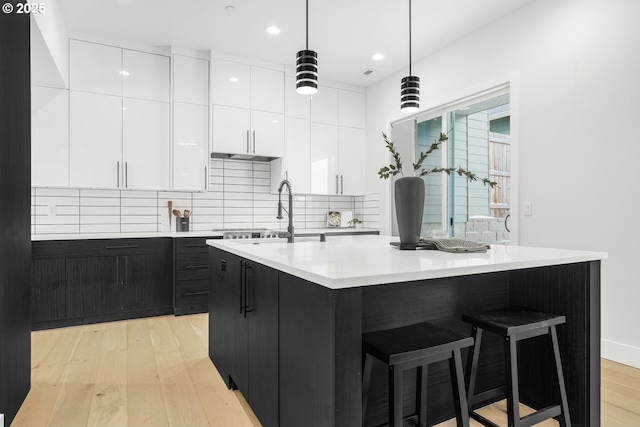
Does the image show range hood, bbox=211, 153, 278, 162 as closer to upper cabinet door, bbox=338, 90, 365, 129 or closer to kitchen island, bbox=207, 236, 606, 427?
upper cabinet door, bbox=338, 90, 365, 129

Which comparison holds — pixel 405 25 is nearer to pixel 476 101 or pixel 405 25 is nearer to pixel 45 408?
pixel 476 101

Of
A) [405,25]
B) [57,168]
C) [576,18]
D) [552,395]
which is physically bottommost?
[552,395]

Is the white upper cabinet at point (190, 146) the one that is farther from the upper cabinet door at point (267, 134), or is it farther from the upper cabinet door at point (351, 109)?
the upper cabinet door at point (351, 109)

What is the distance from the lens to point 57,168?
3.73 meters

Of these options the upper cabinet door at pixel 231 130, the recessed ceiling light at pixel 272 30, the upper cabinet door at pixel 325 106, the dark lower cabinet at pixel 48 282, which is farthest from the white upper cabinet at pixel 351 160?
the dark lower cabinet at pixel 48 282

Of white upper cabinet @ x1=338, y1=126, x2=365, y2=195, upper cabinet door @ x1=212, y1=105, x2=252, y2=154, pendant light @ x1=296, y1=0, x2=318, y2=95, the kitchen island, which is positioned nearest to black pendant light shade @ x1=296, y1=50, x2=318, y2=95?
pendant light @ x1=296, y1=0, x2=318, y2=95

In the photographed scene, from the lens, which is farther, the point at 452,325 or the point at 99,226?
the point at 99,226

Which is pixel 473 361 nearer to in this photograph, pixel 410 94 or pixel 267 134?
pixel 410 94

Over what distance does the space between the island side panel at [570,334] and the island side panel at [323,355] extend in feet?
3.59

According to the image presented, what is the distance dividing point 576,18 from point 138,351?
4.11 metres

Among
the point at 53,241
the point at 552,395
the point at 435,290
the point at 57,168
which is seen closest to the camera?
the point at 435,290

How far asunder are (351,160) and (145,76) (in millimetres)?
2631

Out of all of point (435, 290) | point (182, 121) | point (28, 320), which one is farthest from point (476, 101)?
point (28, 320)

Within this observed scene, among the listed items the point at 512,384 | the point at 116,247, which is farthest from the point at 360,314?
the point at 116,247
